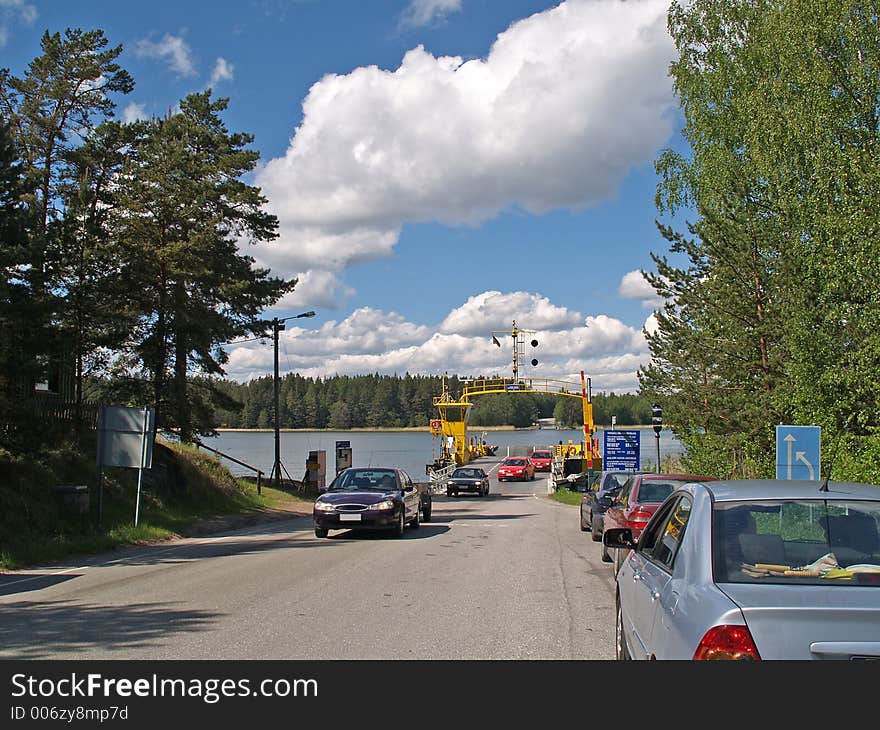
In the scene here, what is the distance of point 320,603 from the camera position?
9.61 m

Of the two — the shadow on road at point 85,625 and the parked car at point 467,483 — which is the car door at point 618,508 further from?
the parked car at point 467,483

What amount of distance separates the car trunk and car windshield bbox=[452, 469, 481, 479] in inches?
1595

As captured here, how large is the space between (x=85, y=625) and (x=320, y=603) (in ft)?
8.13

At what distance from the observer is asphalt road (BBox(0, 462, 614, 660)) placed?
23.9 ft

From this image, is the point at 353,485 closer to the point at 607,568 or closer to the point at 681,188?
the point at 607,568

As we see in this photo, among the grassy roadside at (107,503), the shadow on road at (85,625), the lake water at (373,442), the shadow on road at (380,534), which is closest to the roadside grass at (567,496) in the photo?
the grassy roadside at (107,503)

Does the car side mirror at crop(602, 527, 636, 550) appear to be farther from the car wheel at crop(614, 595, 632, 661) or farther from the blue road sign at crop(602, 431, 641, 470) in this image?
the blue road sign at crop(602, 431, 641, 470)

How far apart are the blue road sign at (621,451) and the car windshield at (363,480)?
13893 mm

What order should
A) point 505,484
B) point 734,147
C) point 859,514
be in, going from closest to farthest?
point 859,514
point 734,147
point 505,484
